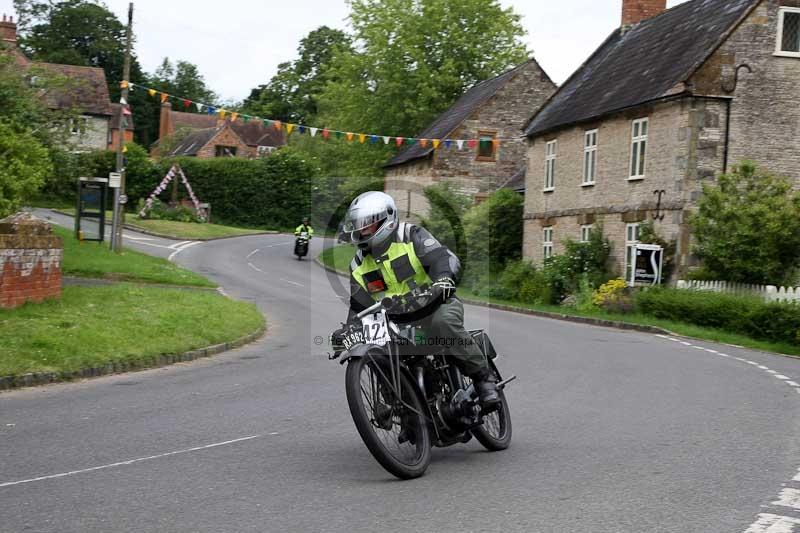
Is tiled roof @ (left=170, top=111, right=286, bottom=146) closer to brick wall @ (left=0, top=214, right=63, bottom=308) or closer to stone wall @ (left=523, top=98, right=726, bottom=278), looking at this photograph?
stone wall @ (left=523, top=98, right=726, bottom=278)

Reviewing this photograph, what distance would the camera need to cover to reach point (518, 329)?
21594 mm

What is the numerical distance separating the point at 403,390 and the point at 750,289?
1957 centimetres

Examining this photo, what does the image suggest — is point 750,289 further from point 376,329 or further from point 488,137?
point 488,137

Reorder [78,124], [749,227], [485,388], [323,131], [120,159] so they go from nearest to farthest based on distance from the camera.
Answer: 1. [485,388]
2. [749,227]
3. [78,124]
4. [120,159]
5. [323,131]

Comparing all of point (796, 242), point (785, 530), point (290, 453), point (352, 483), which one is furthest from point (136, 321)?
point (796, 242)

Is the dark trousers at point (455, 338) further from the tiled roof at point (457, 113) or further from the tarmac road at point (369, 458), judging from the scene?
the tiled roof at point (457, 113)

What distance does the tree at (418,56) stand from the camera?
2291 inches

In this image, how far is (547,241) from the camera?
3741cm

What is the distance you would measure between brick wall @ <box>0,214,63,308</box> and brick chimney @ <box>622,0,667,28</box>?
28.9 meters

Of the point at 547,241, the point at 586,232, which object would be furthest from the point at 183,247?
the point at 586,232

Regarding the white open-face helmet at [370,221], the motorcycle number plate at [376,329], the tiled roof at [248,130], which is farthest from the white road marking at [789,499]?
the tiled roof at [248,130]

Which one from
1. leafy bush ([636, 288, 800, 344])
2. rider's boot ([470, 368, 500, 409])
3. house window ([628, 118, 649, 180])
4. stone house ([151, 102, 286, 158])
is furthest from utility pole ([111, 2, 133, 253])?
stone house ([151, 102, 286, 158])

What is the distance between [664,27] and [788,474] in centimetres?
2979

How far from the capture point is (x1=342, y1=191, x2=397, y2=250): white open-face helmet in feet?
22.4
